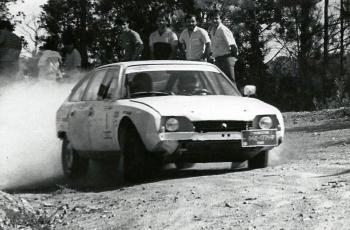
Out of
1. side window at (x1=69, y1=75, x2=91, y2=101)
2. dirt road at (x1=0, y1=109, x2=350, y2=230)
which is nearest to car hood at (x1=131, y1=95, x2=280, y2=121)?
dirt road at (x1=0, y1=109, x2=350, y2=230)

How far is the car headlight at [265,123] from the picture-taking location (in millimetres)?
10437

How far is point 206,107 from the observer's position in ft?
33.7

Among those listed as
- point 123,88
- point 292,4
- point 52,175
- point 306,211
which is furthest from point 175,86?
point 292,4

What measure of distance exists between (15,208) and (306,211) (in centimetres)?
274

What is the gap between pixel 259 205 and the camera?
25.7ft

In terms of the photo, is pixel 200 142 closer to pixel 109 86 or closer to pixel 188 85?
pixel 188 85

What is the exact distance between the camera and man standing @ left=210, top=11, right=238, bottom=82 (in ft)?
53.1

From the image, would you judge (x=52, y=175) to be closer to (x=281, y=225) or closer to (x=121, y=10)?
(x=281, y=225)

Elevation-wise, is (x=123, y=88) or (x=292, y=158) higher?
(x=123, y=88)

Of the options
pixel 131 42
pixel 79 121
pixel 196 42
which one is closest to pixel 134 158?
pixel 79 121

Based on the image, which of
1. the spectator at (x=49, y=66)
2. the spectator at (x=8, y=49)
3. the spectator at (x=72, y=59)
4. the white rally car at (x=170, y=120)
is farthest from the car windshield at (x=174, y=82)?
the spectator at (x=72, y=59)

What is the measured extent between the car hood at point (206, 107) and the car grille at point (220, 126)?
6 centimetres

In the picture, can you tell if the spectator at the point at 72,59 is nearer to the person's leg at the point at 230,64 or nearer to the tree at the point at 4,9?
the person's leg at the point at 230,64

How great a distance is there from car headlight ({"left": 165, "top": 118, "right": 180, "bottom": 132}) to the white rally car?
1 cm
